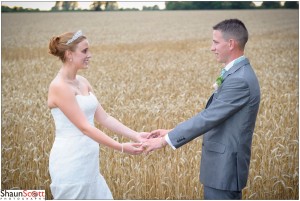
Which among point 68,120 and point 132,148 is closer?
point 68,120

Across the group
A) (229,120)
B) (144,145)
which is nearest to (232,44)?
(229,120)

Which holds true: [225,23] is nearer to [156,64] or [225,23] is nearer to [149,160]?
[149,160]

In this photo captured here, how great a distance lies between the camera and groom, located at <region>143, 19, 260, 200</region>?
10.8ft

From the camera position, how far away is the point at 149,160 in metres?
5.30

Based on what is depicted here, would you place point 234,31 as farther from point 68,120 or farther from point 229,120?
point 68,120

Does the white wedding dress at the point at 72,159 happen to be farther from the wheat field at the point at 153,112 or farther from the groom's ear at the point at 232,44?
the groom's ear at the point at 232,44

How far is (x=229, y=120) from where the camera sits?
3342 mm

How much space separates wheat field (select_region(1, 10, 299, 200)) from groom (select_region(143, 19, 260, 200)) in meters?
1.11

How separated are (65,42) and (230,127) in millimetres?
1439

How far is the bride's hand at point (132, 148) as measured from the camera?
12.5 ft

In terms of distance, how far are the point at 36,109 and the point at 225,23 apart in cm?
494

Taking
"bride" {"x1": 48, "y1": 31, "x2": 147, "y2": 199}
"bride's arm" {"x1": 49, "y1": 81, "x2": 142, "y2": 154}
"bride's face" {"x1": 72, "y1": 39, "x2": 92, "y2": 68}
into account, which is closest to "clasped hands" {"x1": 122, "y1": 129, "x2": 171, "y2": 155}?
"bride" {"x1": 48, "y1": 31, "x2": 147, "y2": 199}

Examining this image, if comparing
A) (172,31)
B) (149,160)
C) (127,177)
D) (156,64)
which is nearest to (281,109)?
(149,160)

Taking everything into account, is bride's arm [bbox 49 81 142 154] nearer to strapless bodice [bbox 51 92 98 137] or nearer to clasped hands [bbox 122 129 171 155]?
strapless bodice [bbox 51 92 98 137]
